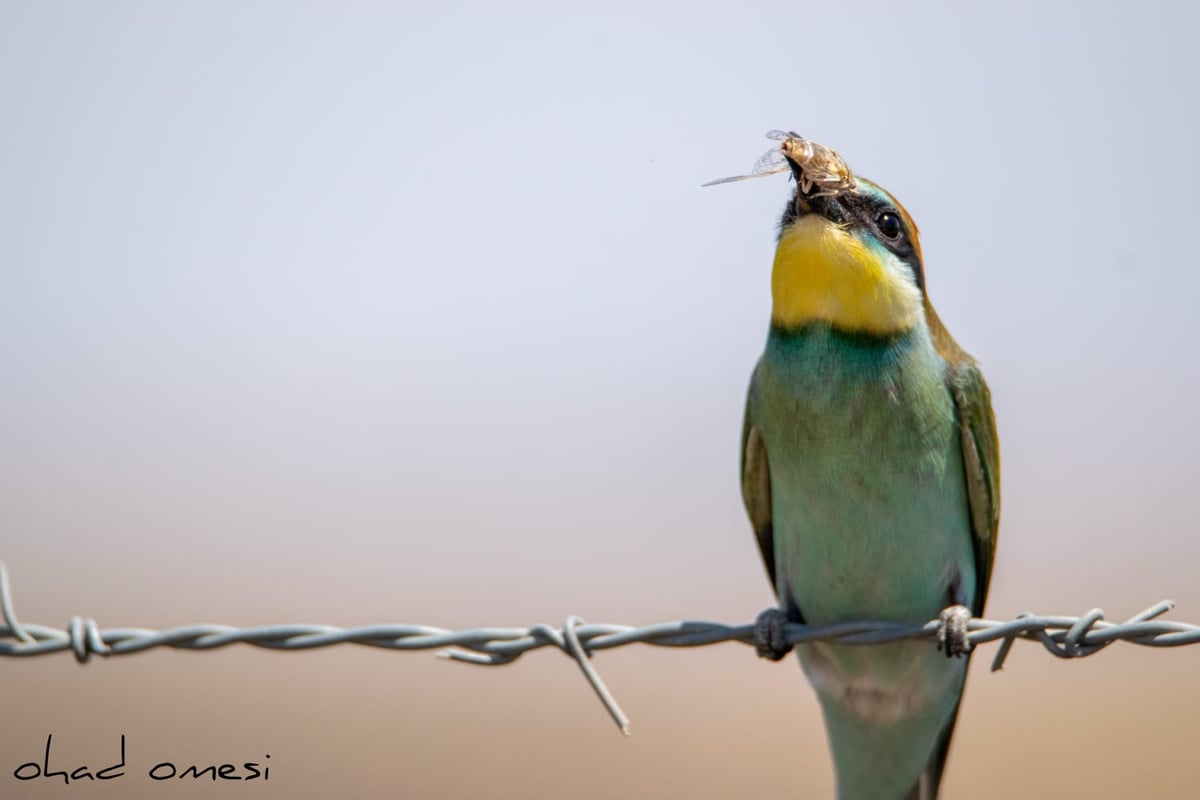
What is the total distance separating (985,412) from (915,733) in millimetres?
926

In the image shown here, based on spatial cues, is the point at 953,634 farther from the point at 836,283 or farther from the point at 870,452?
the point at 836,283

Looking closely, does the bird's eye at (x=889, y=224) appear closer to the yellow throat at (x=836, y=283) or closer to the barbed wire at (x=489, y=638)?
the yellow throat at (x=836, y=283)

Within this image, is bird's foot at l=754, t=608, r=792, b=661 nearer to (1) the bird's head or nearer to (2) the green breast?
(2) the green breast

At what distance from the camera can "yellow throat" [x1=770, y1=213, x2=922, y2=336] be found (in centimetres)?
353

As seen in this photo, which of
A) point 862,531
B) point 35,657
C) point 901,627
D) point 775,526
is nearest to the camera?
point 35,657

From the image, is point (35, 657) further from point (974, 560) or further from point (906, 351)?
point (974, 560)

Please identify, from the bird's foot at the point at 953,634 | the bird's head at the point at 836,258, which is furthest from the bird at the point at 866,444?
the bird's foot at the point at 953,634

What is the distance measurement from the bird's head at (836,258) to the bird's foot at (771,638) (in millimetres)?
771

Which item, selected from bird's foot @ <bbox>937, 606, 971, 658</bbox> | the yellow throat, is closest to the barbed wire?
bird's foot @ <bbox>937, 606, 971, 658</bbox>

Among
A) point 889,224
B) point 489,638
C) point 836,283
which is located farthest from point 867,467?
point 489,638

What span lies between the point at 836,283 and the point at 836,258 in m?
0.07

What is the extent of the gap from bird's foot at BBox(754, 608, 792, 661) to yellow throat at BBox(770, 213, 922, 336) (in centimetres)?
78

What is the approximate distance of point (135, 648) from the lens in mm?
2625

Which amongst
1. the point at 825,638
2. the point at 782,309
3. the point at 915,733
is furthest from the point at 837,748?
the point at 782,309
